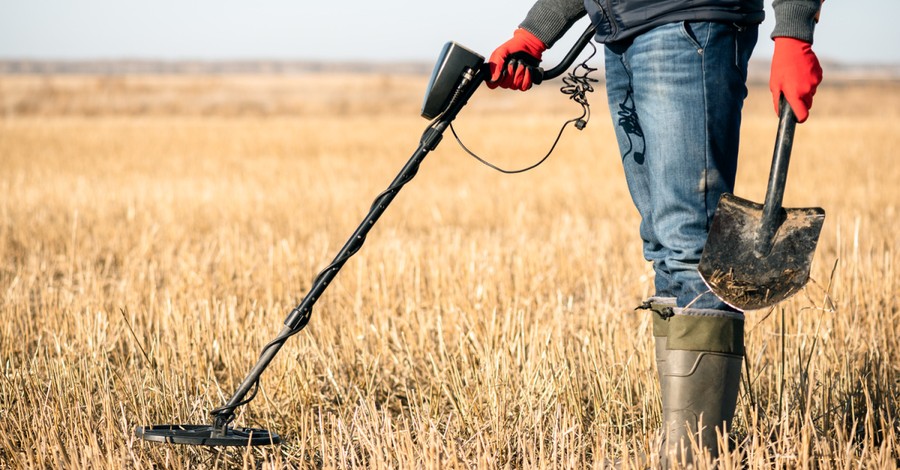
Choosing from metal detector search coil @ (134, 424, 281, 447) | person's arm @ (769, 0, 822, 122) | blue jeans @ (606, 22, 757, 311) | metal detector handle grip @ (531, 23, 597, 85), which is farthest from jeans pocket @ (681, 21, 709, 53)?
metal detector search coil @ (134, 424, 281, 447)

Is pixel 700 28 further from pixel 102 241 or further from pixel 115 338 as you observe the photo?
pixel 102 241

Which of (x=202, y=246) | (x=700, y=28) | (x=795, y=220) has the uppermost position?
(x=700, y=28)

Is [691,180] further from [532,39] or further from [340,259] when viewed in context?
[340,259]

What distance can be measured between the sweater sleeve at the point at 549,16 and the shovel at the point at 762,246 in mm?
697

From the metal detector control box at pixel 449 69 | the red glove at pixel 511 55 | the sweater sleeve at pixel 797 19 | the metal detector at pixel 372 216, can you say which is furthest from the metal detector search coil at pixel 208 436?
the sweater sleeve at pixel 797 19

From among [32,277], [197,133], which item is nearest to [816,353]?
[32,277]

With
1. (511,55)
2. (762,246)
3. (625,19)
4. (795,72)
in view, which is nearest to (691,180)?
(762,246)

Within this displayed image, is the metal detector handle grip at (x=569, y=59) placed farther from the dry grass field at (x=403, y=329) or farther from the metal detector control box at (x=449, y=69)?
the dry grass field at (x=403, y=329)

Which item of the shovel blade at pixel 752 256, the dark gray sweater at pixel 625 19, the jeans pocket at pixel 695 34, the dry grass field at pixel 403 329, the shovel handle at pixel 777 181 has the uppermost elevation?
the dark gray sweater at pixel 625 19

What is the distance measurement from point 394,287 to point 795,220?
9.17 feet

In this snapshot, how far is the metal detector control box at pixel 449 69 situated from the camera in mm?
2283

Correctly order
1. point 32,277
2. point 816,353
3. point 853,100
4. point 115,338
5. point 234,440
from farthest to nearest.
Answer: point 853,100 < point 32,277 < point 115,338 < point 816,353 < point 234,440

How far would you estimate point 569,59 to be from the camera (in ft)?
7.83

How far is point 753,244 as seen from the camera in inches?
80.9
